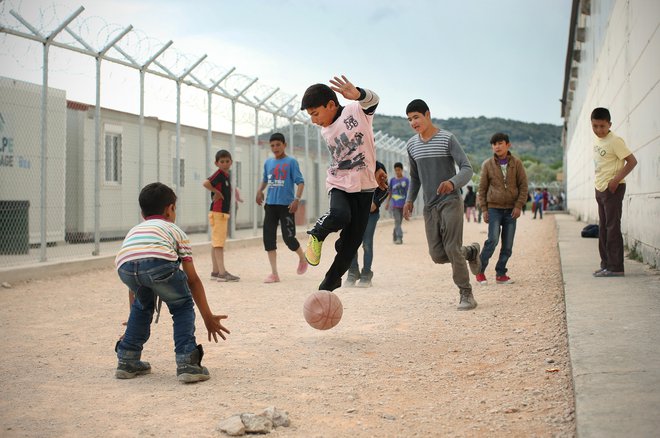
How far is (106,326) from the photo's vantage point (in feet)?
19.5

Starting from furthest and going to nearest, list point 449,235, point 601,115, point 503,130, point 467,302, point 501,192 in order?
point 503,130, point 501,192, point 601,115, point 467,302, point 449,235

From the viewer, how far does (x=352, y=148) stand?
4.88m

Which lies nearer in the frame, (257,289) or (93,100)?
(257,289)

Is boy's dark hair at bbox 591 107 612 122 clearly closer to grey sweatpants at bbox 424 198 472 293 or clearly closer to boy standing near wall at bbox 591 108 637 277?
boy standing near wall at bbox 591 108 637 277

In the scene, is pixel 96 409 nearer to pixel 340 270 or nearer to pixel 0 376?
pixel 0 376

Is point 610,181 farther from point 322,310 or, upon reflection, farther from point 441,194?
point 322,310

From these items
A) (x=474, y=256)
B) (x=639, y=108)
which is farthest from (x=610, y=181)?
(x=639, y=108)

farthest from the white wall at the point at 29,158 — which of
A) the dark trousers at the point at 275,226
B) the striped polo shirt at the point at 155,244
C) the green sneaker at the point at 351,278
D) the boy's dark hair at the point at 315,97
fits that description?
the striped polo shirt at the point at 155,244

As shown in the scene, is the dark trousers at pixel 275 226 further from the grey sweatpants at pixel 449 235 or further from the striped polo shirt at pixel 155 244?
the striped polo shirt at pixel 155 244

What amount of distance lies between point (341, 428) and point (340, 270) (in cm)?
192

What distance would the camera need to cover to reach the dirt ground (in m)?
3.24

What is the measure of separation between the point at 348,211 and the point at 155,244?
1.44 metres

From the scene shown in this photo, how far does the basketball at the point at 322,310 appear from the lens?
4.71 metres

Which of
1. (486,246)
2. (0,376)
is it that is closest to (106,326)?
(0,376)
